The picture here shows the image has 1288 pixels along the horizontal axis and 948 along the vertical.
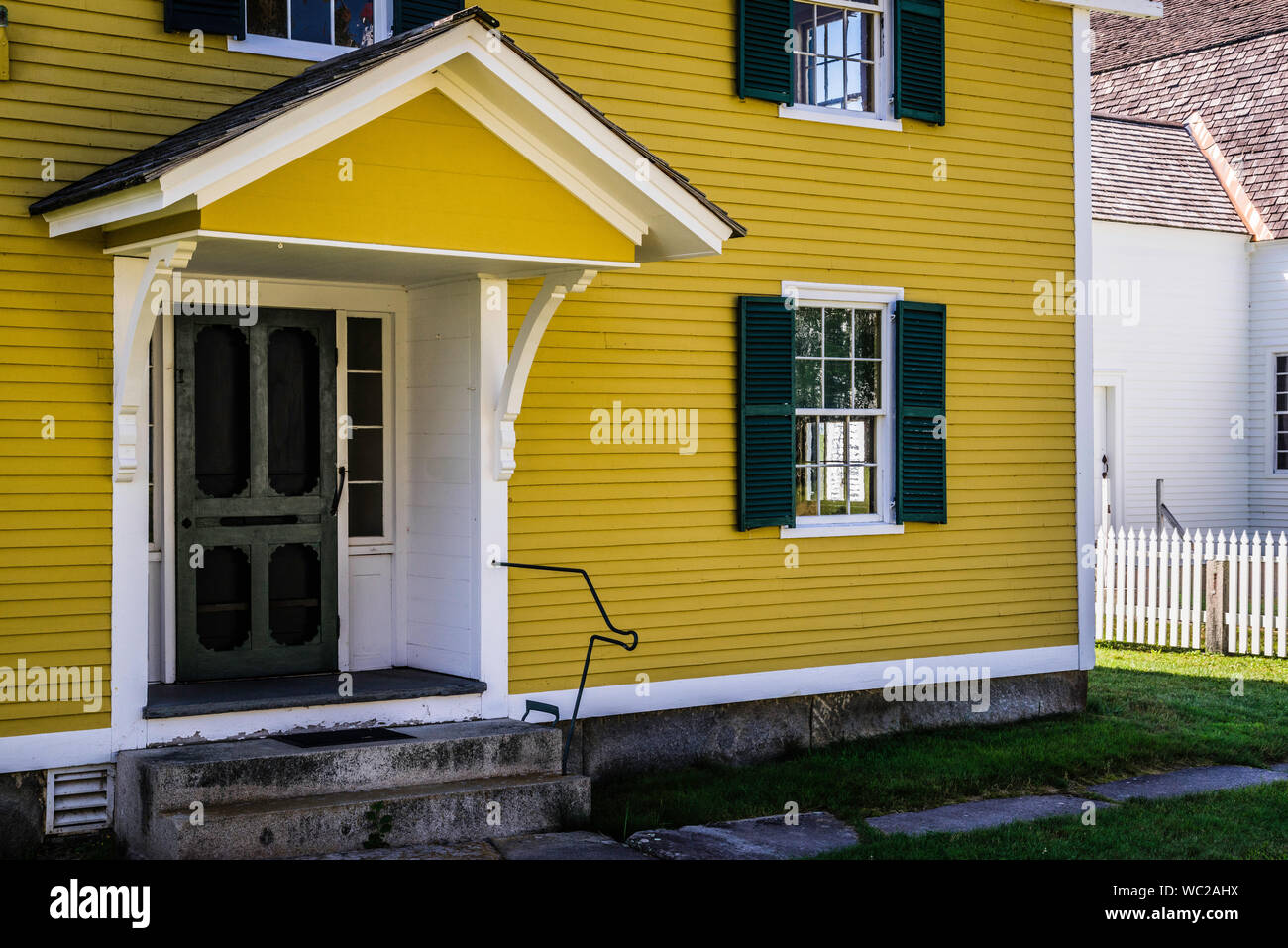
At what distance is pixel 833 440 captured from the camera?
33.8 feet

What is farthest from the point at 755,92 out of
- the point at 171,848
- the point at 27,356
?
the point at 171,848

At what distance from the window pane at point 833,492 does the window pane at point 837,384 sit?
45 cm

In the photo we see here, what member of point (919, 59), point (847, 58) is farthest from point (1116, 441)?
point (847, 58)

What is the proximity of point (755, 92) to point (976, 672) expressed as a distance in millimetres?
4487

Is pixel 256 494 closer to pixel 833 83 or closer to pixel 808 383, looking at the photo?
pixel 808 383

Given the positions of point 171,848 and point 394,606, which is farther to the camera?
point 394,606

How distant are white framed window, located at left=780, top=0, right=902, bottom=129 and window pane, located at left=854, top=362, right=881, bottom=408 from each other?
1.70 metres

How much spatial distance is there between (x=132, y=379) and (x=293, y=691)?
190 cm

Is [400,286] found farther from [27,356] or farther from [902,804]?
[902,804]

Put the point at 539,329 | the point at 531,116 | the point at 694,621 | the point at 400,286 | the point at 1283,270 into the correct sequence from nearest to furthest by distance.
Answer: the point at 531,116 < the point at 539,329 < the point at 400,286 < the point at 694,621 < the point at 1283,270

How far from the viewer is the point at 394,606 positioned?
29.0 feet

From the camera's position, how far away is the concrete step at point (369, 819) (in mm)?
6711

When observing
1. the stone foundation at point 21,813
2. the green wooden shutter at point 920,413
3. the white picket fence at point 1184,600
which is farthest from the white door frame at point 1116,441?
the stone foundation at point 21,813

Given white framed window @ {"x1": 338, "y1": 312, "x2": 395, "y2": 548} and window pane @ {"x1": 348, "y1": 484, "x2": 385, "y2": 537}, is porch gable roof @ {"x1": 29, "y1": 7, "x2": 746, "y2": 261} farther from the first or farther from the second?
window pane @ {"x1": 348, "y1": 484, "x2": 385, "y2": 537}
